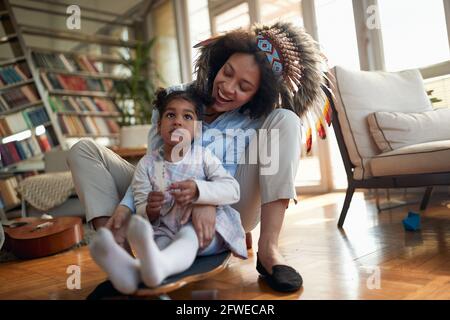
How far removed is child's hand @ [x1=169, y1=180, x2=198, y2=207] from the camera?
2.91 feet

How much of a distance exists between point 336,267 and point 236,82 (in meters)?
0.63

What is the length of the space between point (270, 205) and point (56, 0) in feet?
12.6

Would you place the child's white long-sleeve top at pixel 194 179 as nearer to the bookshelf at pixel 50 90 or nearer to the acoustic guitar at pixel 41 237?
the acoustic guitar at pixel 41 237

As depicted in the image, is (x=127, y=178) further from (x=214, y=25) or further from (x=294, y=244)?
(x=214, y=25)

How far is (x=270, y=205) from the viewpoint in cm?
107

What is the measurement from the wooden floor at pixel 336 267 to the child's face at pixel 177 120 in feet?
1.28

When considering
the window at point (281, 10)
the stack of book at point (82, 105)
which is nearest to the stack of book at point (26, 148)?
the stack of book at point (82, 105)

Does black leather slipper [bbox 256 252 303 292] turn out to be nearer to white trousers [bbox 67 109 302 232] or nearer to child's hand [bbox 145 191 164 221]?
white trousers [bbox 67 109 302 232]

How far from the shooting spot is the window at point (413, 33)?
2.54 m

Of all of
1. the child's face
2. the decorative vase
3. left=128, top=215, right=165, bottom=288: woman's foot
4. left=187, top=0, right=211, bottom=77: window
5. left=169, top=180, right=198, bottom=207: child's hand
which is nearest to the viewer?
left=128, top=215, right=165, bottom=288: woman's foot

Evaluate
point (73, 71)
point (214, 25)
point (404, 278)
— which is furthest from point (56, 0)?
point (404, 278)

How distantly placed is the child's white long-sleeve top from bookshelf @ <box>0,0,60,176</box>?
2972 millimetres

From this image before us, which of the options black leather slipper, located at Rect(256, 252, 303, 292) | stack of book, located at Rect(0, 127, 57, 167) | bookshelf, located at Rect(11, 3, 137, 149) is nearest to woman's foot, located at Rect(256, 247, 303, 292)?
black leather slipper, located at Rect(256, 252, 303, 292)

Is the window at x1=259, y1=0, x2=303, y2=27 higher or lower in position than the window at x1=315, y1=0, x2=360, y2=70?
higher
